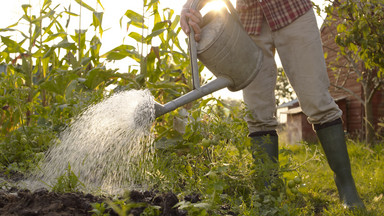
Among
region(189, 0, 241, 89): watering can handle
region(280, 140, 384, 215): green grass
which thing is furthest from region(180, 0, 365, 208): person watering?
region(189, 0, 241, 89): watering can handle

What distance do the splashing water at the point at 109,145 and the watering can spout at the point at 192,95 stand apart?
0.05 meters

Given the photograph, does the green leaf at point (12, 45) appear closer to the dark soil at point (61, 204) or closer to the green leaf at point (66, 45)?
the green leaf at point (66, 45)

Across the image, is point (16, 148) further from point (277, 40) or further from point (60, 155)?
point (277, 40)

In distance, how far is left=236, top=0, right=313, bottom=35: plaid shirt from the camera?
6.99ft

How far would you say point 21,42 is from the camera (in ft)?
11.3

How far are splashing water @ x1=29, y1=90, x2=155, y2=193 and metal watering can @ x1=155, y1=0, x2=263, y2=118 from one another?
34 cm

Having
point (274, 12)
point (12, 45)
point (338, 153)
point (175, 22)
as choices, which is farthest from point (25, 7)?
point (338, 153)

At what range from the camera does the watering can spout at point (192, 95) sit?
1.64 metres

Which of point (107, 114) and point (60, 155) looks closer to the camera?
point (107, 114)

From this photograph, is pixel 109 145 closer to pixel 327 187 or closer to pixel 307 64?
pixel 307 64

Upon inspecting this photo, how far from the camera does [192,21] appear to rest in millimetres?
1837

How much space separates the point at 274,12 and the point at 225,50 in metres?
0.47

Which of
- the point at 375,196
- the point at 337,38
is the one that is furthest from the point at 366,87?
the point at 375,196

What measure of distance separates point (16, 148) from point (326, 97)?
193 cm
